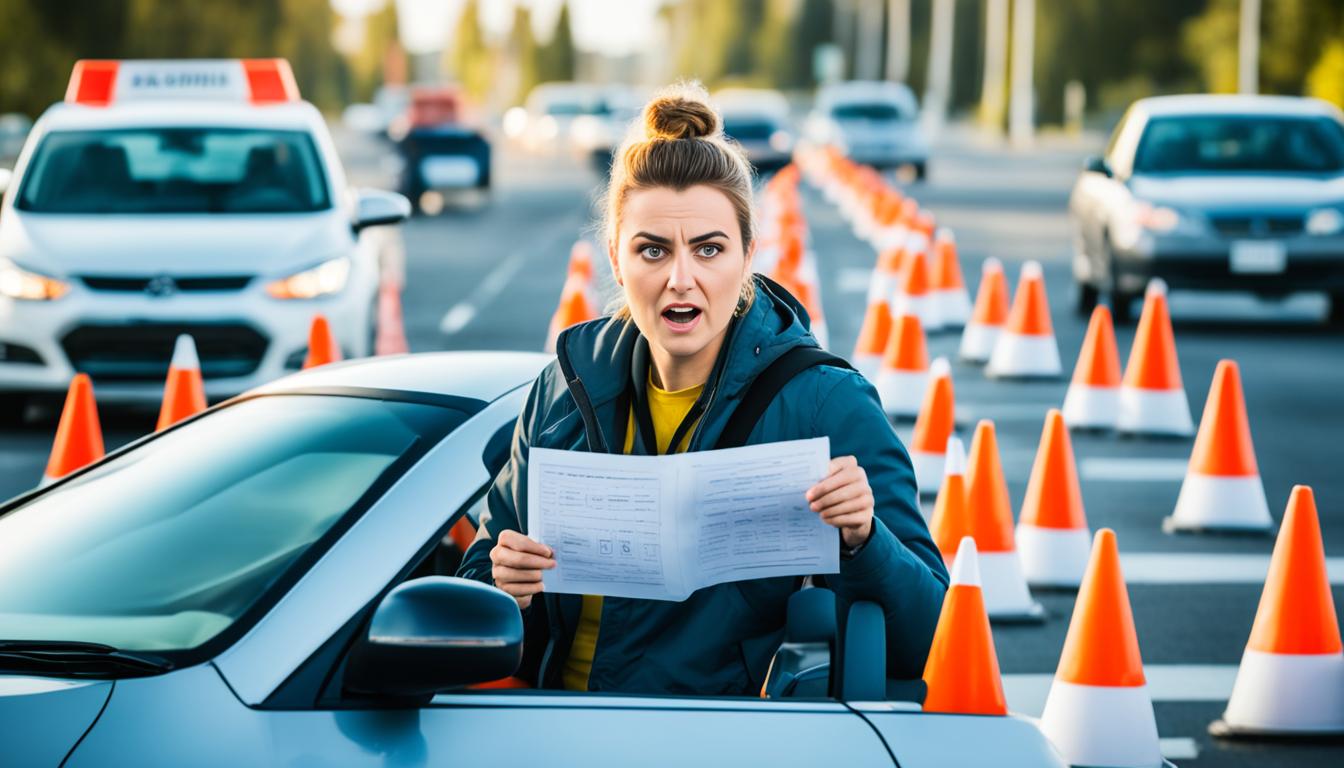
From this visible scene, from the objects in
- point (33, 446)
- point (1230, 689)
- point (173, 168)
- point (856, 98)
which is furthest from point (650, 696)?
point (856, 98)

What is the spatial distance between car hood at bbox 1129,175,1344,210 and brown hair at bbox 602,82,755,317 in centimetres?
1281

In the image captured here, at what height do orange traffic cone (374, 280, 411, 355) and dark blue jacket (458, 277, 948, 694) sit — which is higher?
dark blue jacket (458, 277, 948, 694)

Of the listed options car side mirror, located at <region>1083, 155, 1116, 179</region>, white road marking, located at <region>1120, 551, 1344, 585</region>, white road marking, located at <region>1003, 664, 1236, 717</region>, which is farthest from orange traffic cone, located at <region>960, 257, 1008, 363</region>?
white road marking, located at <region>1003, 664, 1236, 717</region>

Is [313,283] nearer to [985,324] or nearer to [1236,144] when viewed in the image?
[985,324]

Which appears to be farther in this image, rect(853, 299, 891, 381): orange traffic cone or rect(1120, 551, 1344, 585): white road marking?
rect(853, 299, 891, 381): orange traffic cone

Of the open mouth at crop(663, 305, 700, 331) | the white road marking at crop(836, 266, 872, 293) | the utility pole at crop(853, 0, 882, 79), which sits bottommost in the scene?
the utility pole at crop(853, 0, 882, 79)

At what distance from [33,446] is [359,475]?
752cm

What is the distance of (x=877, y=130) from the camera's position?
42.3 meters

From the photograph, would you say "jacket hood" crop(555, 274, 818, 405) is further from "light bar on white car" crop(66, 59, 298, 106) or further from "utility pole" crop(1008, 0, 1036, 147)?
"utility pole" crop(1008, 0, 1036, 147)

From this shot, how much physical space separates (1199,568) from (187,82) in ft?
25.6

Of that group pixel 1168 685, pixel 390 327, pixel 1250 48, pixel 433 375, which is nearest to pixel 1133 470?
pixel 1168 685

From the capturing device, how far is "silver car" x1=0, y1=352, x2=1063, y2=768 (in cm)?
292

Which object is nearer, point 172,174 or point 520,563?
point 520,563

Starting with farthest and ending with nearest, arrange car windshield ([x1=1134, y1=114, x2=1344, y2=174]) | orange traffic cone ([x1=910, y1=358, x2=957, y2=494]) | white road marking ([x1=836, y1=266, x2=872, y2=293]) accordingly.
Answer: white road marking ([x1=836, y1=266, x2=872, y2=293])
car windshield ([x1=1134, y1=114, x2=1344, y2=174])
orange traffic cone ([x1=910, y1=358, x2=957, y2=494])
